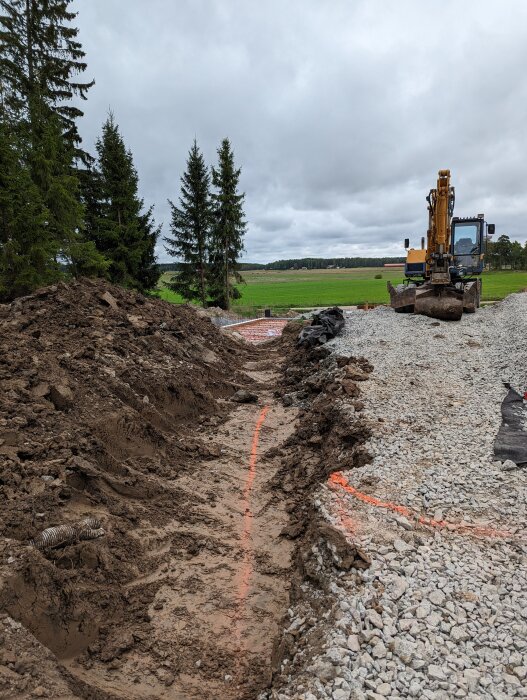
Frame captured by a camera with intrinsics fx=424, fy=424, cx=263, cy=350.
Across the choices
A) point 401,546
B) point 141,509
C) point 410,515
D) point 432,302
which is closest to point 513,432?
point 410,515

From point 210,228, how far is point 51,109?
1137 cm

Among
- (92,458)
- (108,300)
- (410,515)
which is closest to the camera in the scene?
(410,515)

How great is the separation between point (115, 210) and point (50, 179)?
693 cm

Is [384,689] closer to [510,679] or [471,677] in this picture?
[471,677]

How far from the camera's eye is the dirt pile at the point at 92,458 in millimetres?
3707

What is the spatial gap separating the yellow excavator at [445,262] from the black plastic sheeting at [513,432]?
31.2 feet

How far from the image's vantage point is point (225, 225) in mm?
27938

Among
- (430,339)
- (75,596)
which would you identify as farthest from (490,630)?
(430,339)

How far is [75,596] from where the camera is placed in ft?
12.6

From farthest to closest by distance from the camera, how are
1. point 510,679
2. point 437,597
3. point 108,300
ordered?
point 108,300 → point 437,597 → point 510,679

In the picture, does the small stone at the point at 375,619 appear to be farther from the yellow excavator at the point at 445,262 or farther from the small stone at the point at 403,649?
the yellow excavator at the point at 445,262

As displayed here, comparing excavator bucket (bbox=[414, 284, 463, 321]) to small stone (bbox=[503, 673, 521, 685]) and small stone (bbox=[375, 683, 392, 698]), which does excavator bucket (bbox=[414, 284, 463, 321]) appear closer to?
small stone (bbox=[503, 673, 521, 685])

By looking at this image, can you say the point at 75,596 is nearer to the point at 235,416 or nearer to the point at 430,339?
the point at 235,416

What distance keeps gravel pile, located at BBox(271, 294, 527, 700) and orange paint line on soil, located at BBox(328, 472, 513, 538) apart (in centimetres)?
3
